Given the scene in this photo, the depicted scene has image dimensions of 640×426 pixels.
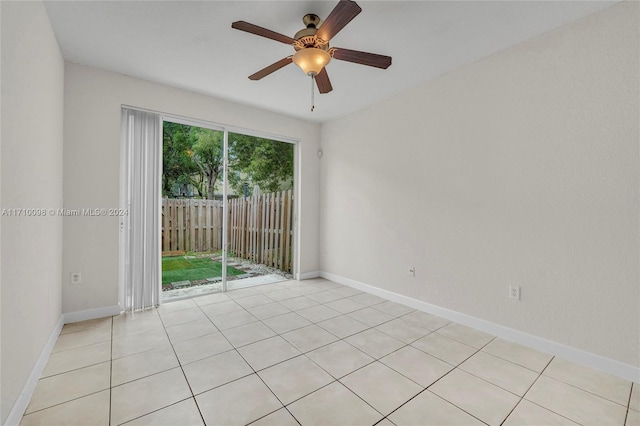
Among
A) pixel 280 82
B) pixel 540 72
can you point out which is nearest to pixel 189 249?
pixel 280 82

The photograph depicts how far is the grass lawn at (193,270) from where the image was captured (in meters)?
4.36

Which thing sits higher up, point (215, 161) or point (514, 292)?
point (215, 161)

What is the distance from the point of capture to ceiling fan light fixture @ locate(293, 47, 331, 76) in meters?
2.00

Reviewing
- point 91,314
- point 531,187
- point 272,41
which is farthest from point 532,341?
point 91,314

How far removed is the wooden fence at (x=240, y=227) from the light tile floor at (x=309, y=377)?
1.35 m

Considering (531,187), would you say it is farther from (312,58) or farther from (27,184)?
(27,184)

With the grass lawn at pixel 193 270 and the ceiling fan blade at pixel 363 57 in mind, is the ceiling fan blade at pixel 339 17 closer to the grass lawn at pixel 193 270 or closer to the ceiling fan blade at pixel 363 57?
the ceiling fan blade at pixel 363 57

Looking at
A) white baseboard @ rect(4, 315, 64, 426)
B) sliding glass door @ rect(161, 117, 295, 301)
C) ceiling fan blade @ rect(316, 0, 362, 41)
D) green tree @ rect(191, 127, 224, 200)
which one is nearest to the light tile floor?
white baseboard @ rect(4, 315, 64, 426)

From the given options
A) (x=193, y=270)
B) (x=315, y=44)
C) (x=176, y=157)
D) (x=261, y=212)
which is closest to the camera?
(x=315, y=44)

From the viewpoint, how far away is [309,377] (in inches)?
76.3

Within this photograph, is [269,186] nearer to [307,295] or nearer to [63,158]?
[307,295]

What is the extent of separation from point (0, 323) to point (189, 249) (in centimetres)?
295

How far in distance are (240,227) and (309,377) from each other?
364cm

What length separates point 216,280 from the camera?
14.3 ft
